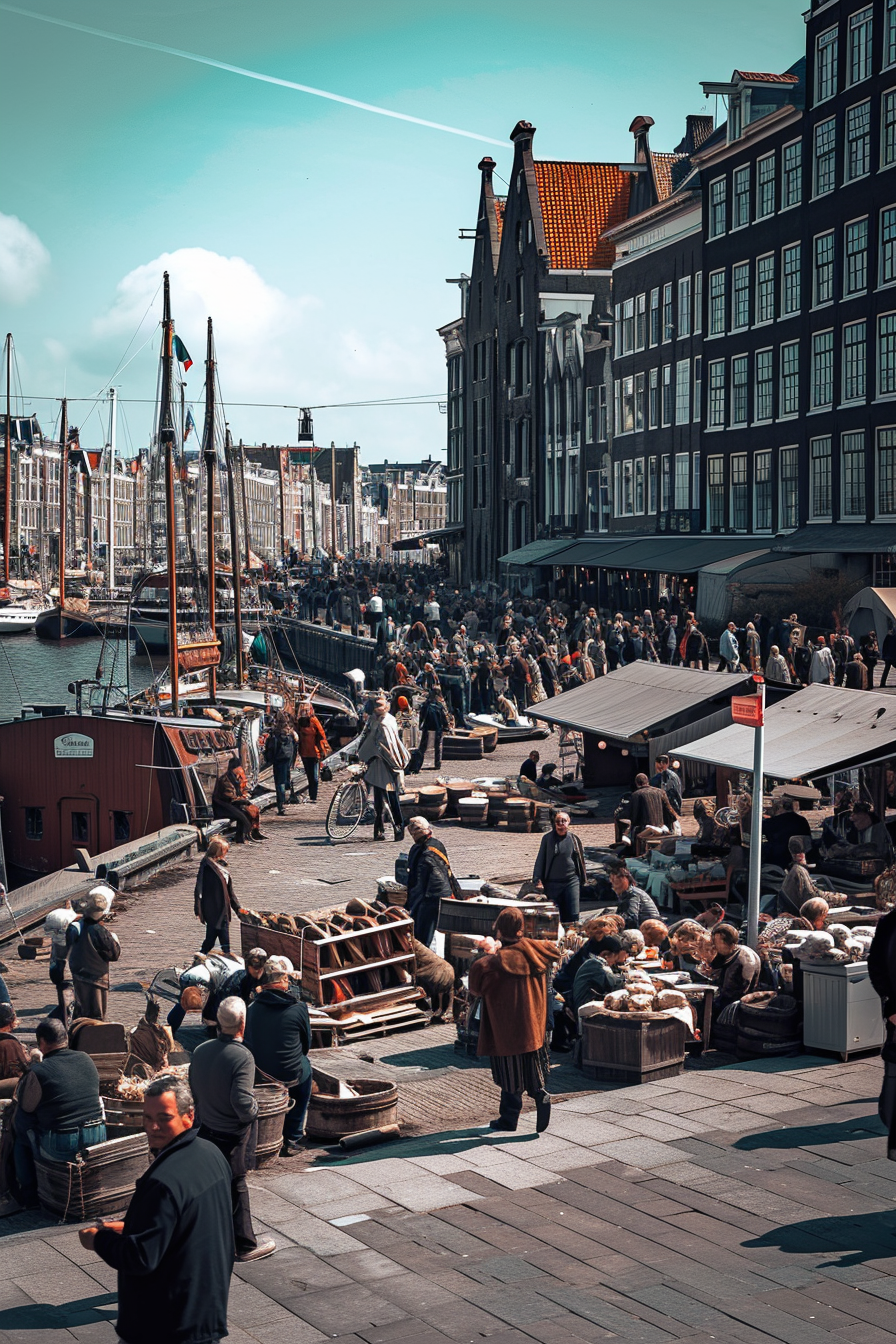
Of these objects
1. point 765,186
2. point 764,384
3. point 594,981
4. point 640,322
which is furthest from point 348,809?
point 640,322

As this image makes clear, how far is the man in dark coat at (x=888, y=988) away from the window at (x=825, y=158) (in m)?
35.0

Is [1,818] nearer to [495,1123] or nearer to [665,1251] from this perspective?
[495,1123]

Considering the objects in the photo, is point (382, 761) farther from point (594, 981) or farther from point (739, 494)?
point (739, 494)

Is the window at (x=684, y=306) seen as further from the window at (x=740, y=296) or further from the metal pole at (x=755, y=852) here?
the metal pole at (x=755, y=852)

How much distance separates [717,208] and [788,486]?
385 inches

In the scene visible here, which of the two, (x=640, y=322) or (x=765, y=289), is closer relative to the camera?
Answer: (x=765, y=289)

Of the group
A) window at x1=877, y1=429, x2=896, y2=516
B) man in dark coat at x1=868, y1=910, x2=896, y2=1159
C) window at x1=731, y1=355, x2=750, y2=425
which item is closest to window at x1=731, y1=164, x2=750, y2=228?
window at x1=731, y1=355, x2=750, y2=425

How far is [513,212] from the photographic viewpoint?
7062 centimetres

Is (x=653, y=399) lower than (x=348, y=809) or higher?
higher

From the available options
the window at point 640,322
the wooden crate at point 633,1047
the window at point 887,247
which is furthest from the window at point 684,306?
the wooden crate at point 633,1047

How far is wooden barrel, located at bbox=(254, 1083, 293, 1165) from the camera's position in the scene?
369 inches

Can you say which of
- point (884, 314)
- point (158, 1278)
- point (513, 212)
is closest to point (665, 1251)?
point (158, 1278)

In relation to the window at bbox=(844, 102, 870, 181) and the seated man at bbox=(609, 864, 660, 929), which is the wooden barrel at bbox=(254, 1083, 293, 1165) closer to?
the seated man at bbox=(609, 864, 660, 929)

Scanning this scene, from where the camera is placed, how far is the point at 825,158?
4028cm
